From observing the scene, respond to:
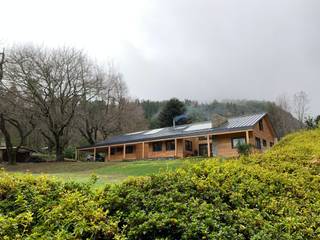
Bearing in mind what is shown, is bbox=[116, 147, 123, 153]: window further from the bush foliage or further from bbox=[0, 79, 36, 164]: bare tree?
the bush foliage

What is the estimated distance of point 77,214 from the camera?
12.0ft

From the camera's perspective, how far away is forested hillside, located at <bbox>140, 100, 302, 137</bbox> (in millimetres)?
45469

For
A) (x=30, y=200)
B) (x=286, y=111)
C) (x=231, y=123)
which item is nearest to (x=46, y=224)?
(x=30, y=200)

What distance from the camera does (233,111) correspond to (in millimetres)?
58031

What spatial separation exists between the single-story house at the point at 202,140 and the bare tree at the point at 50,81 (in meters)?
5.61

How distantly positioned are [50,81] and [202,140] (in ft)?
51.7

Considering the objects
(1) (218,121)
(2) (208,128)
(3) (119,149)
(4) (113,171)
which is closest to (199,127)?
(2) (208,128)

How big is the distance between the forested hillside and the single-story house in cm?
1559

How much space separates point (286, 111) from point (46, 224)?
4813cm

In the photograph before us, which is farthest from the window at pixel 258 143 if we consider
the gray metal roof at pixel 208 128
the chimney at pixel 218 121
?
the chimney at pixel 218 121

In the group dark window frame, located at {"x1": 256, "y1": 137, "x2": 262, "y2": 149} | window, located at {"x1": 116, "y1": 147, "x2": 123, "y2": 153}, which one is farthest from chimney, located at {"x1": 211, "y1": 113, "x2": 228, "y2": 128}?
window, located at {"x1": 116, "y1": 147, "x2": 123, "y2": 153}

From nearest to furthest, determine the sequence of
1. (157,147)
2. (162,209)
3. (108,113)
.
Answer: (162,209) → (157,147) → (108,113)

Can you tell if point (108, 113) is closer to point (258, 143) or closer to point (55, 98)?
point (55, 98)

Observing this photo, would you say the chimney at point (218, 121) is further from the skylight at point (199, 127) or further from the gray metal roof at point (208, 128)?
the skylight at point (199, 127)
